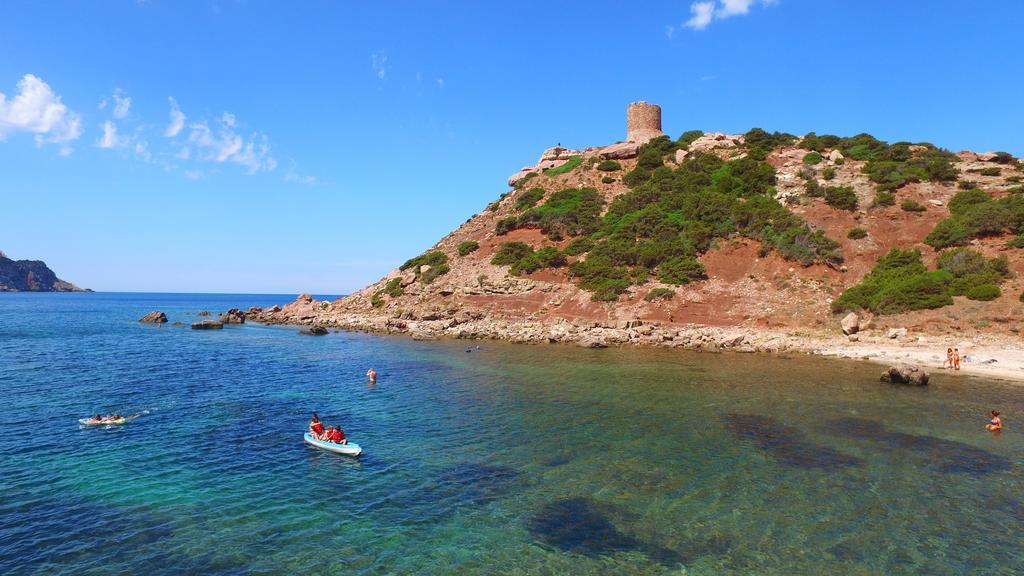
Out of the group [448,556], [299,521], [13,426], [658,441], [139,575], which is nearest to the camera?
[139,575]

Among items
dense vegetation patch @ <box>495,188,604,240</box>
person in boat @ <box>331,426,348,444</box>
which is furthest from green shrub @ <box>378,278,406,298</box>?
person in boat @ <box>331,426,348,444</box>

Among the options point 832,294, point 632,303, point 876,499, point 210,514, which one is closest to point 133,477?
point 210,514

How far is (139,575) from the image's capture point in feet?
36.8

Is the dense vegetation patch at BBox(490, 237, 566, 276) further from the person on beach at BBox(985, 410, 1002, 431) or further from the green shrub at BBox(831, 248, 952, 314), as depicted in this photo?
Result: the person on beach at BBox(985, 410, 1002, 431)

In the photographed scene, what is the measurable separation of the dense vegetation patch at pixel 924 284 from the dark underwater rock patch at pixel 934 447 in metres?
25.1

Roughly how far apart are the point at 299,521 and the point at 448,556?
Answer: 14.8 feet

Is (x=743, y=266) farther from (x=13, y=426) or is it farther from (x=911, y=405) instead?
(x=13, y=426)

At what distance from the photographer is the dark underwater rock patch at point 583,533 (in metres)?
12.3

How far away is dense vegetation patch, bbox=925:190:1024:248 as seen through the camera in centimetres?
4597

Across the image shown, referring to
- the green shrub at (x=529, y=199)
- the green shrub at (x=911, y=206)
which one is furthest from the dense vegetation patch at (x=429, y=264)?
the green shrub at (x=911, y=206)

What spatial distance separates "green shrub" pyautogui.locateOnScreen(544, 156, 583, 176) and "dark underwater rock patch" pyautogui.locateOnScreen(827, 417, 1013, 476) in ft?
224

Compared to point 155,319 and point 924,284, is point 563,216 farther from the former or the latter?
point 155,319

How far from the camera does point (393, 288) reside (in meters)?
69.2

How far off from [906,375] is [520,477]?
1018 inches
